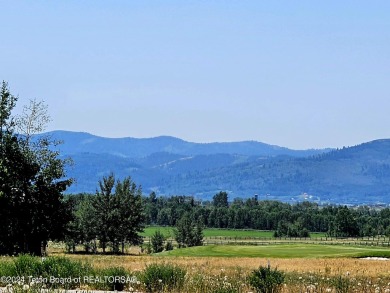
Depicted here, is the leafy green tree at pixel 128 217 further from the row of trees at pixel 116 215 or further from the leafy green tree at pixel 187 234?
the leafy green tree at pixel 187 234

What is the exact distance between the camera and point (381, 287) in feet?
56.0

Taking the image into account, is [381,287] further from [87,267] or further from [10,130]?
[10,130]

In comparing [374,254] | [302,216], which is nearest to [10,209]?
[374,254]

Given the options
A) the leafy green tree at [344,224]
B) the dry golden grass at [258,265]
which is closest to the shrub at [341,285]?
the dry golden grass at [258,265]

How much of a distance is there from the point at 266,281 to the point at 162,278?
2721 mm

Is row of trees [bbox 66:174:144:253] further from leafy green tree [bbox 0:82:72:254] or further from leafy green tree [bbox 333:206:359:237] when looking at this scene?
leafy green tree [bbox 333:206:359:237]

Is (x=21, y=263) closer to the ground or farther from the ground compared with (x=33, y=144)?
closer to the ground

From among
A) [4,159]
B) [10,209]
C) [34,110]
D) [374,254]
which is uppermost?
[34,110]

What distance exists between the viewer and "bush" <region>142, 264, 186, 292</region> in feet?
53.7

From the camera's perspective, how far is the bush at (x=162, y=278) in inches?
645

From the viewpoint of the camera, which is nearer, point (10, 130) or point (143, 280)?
point (143, 280)

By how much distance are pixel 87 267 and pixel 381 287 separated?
25.8 feet

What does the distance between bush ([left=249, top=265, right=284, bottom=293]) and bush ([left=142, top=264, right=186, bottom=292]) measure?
180 centimetres

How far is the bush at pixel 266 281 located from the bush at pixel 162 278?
5.89 feet
